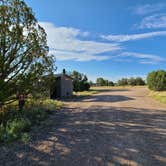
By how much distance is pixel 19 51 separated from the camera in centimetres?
901

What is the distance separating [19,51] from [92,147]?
5947 millimetres

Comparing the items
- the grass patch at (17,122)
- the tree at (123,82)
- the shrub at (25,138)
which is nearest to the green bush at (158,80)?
the grass patch at (17,122)

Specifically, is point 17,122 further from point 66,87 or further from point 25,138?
point 66,87

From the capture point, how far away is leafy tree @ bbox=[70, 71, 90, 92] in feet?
114

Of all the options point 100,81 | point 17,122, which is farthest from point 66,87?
point 100,81

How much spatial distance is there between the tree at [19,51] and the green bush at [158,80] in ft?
67.6

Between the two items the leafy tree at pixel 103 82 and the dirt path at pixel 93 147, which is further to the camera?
the leafy tree at pixel 103 82

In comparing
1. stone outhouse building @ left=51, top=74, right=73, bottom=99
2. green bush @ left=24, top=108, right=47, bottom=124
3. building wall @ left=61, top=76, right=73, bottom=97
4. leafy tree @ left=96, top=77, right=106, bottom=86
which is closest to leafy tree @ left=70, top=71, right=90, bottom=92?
building wall @ left=61, top=76, right=73, bottom=97

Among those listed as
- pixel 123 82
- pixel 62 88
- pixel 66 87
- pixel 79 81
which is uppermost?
pixel 123 82

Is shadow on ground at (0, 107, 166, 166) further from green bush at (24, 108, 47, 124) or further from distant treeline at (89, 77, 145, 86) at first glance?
distant treeline at (89, 77, 145, 86)

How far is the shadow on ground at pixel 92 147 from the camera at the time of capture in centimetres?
424

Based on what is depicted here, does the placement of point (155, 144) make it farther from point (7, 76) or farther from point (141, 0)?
point (141, 0)

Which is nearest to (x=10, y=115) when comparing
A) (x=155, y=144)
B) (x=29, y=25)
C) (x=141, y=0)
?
(x=29, y=25)

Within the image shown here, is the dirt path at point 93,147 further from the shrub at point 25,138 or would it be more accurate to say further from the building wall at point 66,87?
the building wall at point 66,87
